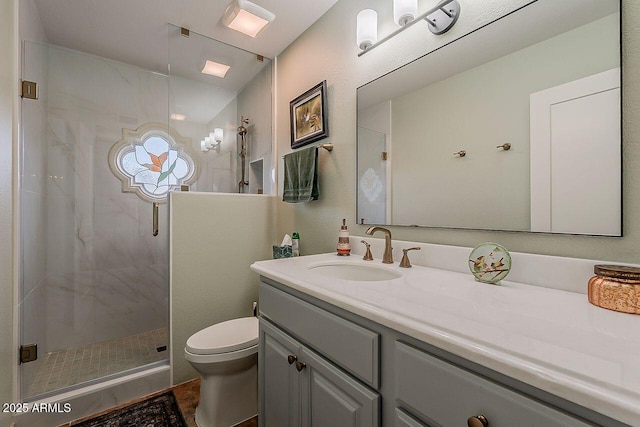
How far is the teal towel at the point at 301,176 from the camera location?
69.3 inches

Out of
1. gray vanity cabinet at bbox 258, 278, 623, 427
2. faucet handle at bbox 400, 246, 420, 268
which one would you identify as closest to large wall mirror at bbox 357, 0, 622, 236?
faucet handle at bbox 400, 246, 420, 268

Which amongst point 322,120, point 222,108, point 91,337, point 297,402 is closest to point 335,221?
point 322,120

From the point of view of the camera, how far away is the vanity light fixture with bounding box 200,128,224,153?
2.15 metres

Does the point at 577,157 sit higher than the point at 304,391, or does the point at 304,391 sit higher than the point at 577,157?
the point at 577,157

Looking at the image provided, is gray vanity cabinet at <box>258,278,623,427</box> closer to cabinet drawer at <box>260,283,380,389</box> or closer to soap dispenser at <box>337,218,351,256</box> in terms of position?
cabinet drawer at <box>260,283,380,389</box>

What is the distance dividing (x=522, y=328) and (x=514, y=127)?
2.40 feet

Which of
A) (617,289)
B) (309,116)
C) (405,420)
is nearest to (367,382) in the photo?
(405,420)

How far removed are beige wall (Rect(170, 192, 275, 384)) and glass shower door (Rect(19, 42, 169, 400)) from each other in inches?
6.0

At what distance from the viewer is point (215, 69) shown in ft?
7.42

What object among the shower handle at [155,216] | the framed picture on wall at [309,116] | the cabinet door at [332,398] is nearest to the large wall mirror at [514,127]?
the framed picture on wall at [309,116]

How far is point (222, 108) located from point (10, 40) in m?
1.20

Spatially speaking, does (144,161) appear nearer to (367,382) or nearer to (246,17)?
(246,17)

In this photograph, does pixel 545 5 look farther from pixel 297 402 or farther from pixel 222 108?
pixel 222 108

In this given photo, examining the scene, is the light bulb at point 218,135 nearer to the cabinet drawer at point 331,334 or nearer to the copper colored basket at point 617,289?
the cabinet drawer at point 331,334
